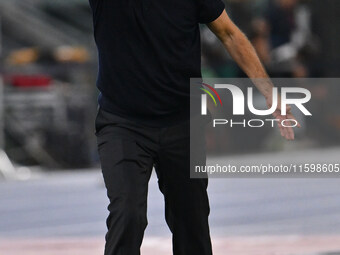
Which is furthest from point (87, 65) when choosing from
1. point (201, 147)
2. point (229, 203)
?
point (201, 147)

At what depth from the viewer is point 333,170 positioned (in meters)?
14.3

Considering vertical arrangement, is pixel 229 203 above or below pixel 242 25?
below

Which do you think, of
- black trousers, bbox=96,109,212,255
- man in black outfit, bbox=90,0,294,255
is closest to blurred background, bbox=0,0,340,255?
black trousers, bbox=96,109,212,255

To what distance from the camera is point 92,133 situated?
15.2 m

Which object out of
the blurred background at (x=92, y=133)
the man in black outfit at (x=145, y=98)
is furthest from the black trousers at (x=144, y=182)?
the blurred background at (x=92, y=133)

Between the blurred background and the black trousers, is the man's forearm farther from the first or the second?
the blurred background

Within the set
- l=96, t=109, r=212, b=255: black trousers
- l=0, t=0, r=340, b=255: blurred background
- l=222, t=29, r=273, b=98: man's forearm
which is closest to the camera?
l=96, t=109, r=212, b=255: black trousers

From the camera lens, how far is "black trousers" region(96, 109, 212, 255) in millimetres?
4719

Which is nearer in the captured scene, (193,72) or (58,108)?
(193,72)

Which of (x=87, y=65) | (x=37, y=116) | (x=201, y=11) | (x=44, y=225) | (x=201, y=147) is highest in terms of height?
(x=87, y=65)

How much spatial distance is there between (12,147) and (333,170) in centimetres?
440

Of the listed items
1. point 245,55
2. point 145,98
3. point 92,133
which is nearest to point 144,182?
point 145,98

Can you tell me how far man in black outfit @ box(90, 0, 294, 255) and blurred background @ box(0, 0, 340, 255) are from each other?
4.77 m

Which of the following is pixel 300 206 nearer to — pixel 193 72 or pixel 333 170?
pixel 333 170
